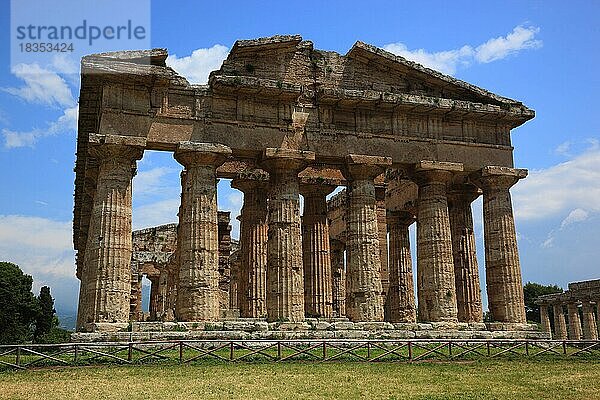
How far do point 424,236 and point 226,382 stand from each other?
16.6 m

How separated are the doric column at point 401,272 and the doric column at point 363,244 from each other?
7704 millimetres

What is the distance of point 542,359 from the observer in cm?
2198

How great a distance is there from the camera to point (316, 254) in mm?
32844

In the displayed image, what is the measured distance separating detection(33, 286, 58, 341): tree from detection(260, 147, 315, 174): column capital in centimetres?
4611

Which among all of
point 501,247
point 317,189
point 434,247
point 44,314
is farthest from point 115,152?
point 44,314

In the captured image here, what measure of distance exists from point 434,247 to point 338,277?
12.9 metres

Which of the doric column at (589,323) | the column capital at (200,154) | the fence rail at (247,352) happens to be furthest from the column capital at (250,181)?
the doric column at (589,323)

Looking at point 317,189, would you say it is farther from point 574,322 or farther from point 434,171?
point 574,322

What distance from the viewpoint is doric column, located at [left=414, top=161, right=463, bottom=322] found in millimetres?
28656

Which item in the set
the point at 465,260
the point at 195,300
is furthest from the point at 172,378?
the point at 465,260

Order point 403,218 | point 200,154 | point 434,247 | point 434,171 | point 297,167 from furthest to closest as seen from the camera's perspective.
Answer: point 403,218 → point 434,171 → point 434,247 → point 297,167 → point 200,154

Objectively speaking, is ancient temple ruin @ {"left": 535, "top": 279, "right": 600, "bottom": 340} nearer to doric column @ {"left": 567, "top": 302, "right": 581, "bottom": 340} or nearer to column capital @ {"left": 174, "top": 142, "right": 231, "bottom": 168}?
doric column @ {"left": 567, "top": 302, "right": 581, "bottom": 340}

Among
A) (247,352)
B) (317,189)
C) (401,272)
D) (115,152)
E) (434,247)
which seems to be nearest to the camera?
(247,352)

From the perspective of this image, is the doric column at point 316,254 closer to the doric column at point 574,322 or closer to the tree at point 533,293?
the doric column at point 574,322
